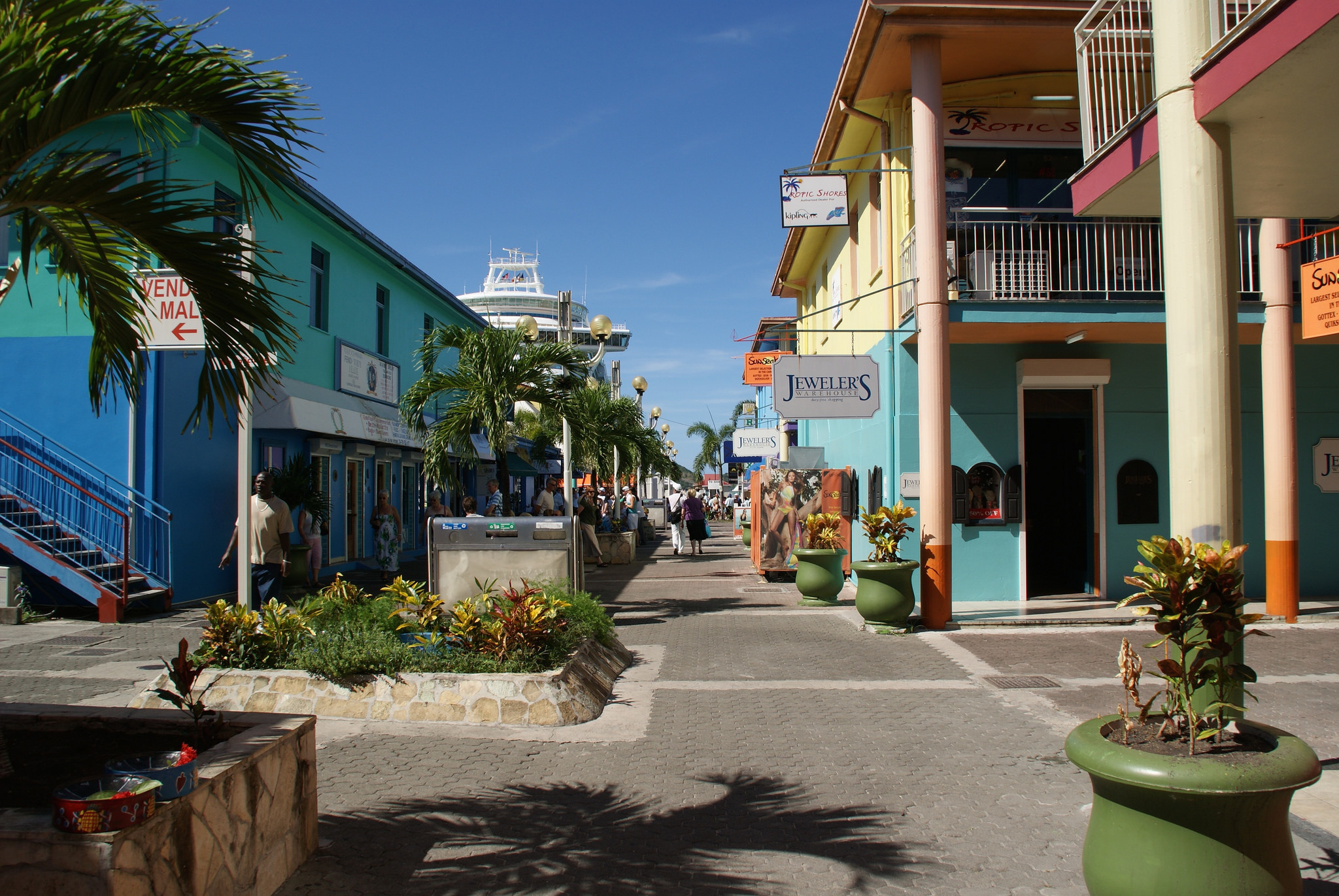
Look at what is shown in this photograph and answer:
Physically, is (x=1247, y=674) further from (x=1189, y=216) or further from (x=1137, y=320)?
(x=1137, y=320)

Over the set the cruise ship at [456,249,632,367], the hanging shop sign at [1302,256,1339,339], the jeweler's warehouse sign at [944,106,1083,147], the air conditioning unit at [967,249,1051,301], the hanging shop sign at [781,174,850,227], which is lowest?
the hanging shop sign at [1302,256,1339,339]

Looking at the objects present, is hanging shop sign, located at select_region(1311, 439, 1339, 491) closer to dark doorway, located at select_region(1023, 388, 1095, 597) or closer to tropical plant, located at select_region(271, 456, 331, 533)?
dark doorway, located at select_region(1023, 388, 1095, 597)

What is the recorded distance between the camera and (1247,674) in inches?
132

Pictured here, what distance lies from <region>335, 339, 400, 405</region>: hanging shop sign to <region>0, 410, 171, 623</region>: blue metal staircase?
5843 millimetres

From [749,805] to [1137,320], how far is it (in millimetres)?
9592

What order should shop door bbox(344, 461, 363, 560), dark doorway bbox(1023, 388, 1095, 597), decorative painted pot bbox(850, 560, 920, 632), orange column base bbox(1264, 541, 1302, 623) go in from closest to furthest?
decorative painted pot bbox(850, 560, 920, 632) < orange column base bbox(1264, 541, 1302, 623) < dark doorway bbox(1023, 388, 1095, 597) < shop door bbox(344, 461, 363, 560)

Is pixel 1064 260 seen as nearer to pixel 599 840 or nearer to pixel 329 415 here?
pixel 599 840

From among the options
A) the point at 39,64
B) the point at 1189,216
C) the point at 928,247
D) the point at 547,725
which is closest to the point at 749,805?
the point at 547,725

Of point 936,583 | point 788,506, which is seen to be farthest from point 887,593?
point 788,506

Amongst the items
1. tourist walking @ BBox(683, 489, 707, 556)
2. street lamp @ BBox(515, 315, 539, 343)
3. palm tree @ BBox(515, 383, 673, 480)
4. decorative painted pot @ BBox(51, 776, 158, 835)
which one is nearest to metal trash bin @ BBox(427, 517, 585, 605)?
street lamp @ BBox(515, 315, 539, 343)

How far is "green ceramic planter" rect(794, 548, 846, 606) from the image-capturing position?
43.1 feet

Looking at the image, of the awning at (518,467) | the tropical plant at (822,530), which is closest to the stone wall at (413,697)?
the tropical plant at (822,530)

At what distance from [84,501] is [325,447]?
4.90 meters

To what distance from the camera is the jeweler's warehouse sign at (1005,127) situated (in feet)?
42.5
